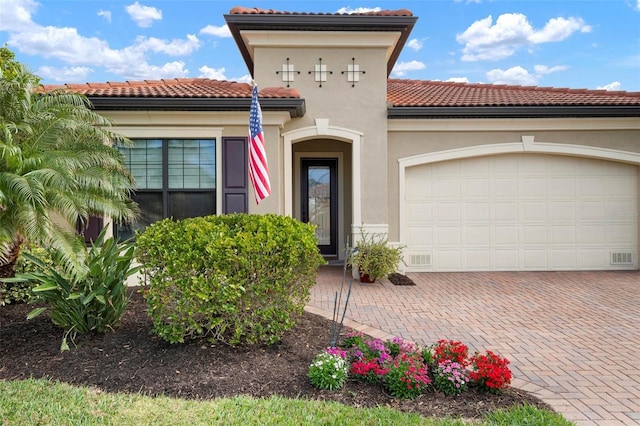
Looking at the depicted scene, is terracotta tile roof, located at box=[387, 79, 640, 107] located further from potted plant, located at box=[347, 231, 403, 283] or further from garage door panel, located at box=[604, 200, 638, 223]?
potted plant, located at box=[347, 231, 403, 283]

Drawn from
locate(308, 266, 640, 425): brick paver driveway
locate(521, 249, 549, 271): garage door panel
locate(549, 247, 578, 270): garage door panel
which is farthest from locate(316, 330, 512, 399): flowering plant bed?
locate(549, 247, 578, 270): garage door panel

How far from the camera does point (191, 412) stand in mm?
3418

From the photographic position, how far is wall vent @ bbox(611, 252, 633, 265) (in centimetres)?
1062

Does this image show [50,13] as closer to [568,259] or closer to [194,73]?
[194,73]

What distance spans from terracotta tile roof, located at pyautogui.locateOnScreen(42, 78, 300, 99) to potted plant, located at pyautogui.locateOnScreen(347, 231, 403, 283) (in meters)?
3.54

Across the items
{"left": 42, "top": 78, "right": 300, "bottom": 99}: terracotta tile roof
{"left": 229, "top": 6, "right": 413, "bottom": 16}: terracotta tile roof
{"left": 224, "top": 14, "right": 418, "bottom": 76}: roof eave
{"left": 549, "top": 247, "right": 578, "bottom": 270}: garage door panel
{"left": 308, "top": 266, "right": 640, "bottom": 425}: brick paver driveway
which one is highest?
{"left": 229, "top": 6, "right": 413, "bottom": 16}: terracotta tile roof

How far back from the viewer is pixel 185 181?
8945mm

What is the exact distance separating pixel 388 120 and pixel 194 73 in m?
5.19

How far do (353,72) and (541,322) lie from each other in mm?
6338

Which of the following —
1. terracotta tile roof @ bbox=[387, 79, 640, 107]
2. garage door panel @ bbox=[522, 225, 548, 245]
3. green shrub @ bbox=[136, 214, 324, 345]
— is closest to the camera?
green shrub @ bbox=[136, 214, 324, 345]

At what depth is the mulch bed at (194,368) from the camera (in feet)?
12.4

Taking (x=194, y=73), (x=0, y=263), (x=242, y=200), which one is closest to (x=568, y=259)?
(x=242, y=200)

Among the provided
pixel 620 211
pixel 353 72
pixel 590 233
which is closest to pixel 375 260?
pixel 353 72

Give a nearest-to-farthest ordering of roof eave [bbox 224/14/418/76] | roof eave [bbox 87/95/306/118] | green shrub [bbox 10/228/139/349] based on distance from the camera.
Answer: green shrub [bbox 10/228/139/349]
roof eave [bbox 87/95/306/118]
roof eave [bbox 224/14/418/76]
